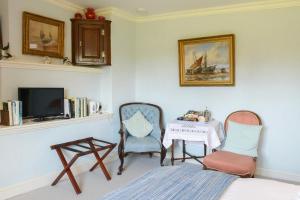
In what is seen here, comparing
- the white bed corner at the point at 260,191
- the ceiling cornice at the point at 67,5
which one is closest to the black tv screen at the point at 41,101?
the ceiling cornice at the point at 67,5

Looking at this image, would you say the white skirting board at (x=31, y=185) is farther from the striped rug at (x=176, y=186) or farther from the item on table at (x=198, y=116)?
the striped rug at (x=176, y=186)

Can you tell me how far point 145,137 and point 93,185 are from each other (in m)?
1.12

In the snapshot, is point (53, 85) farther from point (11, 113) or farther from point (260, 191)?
point (260, 191)

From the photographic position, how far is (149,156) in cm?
454

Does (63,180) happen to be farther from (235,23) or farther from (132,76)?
(235,23)

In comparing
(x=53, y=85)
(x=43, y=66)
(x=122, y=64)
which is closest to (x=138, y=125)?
(x=122, y=64)

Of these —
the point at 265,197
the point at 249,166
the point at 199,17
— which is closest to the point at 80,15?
the point at 199,17

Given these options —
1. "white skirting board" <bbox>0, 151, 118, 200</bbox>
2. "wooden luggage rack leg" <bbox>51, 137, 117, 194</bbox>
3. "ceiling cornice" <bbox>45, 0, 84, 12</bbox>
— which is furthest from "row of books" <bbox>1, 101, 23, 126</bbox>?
"ceiling cornice" <bbox>45, 0, 84, 12</bbox>

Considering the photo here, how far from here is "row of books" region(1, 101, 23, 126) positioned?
2.90 m

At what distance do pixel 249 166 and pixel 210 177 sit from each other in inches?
45.9

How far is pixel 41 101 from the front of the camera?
327 cm

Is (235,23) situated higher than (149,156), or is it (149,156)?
(235,23)

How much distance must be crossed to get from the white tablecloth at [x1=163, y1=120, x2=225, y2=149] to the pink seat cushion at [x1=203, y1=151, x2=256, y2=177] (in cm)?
32

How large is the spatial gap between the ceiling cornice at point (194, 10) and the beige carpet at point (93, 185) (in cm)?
245
